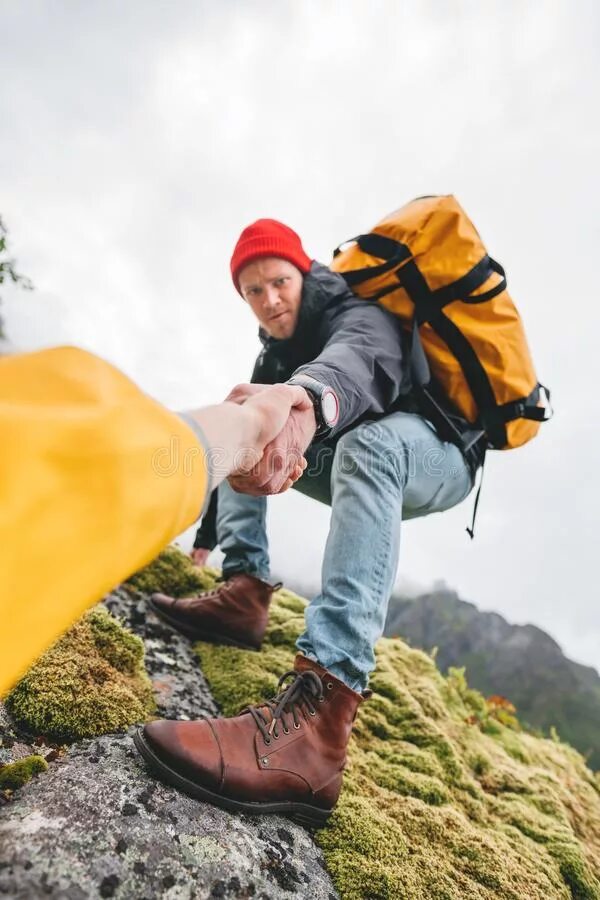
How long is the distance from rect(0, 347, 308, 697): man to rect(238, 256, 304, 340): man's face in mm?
3137

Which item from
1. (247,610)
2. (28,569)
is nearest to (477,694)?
(247,610)

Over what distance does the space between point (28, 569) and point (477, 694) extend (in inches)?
283

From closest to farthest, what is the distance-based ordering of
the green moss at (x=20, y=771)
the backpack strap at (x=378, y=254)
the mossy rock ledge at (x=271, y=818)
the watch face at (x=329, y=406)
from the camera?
the mossy rock ledge at (x=271, y=818) < the green moss at (x=20, y=771) < the watch face at (x=329, y=406) < the backpack strap at (x=378, y=254)

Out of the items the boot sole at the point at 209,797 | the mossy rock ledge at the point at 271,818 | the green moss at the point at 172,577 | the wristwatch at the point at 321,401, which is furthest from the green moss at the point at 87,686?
the wristwatch at the point at 321,401

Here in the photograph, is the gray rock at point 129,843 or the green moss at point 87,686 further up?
the green moss at point 87,686

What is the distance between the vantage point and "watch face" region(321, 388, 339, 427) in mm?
2490

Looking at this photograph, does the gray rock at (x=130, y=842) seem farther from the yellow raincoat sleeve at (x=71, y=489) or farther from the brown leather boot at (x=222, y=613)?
the brown leather boot at (x=222, y=613)

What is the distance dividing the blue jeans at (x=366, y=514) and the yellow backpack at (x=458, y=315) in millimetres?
469

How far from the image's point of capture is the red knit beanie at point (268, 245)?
4.33m

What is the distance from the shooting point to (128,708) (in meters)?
2.48

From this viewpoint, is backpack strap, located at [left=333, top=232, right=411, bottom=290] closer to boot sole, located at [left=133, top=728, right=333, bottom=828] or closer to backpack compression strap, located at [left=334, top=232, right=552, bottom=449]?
backpack compression strap, located at [left=334, top=232, right=552, bottom=449]

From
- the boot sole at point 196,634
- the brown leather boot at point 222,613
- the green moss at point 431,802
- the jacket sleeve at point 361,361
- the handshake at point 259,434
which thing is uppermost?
the jacket sleeve at point 361,361

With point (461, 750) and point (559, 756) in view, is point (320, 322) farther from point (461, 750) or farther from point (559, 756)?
point (559, 756)

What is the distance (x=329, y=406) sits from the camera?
254cm
